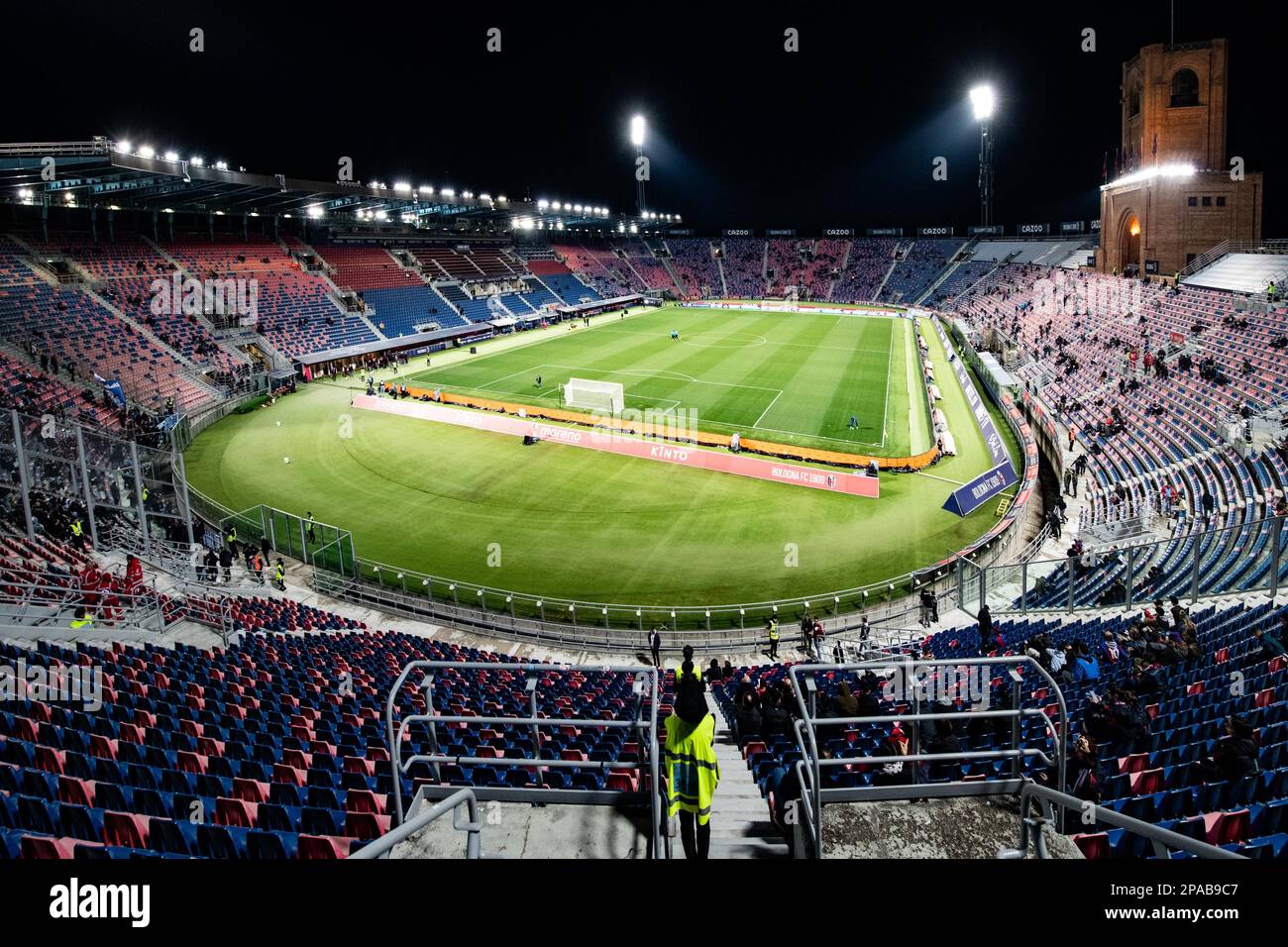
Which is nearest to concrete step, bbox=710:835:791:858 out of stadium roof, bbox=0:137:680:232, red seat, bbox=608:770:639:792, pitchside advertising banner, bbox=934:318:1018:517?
red seat, bbox=608:770:639:792

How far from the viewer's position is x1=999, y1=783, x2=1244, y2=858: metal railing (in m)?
3.51

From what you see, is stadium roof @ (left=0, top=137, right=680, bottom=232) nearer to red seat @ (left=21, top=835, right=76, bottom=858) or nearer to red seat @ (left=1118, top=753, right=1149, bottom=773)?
red seat @ (left=21, top=835, right=76, bottom=858)

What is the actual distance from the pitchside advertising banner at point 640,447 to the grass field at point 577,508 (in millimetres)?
678

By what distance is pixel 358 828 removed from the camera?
21.7 ft

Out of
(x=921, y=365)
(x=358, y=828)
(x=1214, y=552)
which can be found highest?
(x=921, y=365)

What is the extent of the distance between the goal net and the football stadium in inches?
99.5

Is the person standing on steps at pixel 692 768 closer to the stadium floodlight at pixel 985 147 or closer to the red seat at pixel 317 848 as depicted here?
the red seat at pixel 317 848

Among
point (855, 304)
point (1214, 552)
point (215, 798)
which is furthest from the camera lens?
point (855, 304)

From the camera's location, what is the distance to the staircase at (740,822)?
6.21 metres

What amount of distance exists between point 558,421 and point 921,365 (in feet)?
88.6

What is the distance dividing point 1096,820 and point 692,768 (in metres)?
2.68

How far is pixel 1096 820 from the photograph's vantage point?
4.34 metres
